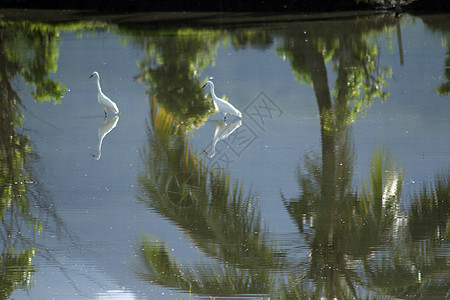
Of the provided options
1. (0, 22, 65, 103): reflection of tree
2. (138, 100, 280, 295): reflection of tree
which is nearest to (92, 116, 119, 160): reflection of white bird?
(138, 100, 280, 295): reflection of tree

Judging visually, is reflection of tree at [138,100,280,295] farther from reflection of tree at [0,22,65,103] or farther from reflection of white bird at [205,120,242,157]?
reflection of tree at [0,22,65,103]

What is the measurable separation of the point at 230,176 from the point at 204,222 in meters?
0.98

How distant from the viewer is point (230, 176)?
18.3 ft

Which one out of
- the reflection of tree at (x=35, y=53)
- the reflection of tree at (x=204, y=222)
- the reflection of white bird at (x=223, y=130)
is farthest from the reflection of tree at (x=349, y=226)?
the reflection of tree at (x=35, y=53)

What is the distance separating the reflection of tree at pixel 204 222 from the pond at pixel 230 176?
0.02 meters

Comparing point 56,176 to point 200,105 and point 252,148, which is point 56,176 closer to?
point 252,148

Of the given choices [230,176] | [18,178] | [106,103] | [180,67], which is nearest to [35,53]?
[180,67]

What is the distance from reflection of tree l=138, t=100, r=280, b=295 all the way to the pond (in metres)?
0.02

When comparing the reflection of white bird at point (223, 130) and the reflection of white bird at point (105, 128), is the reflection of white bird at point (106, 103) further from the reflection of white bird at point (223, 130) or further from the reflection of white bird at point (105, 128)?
the reflection of white bird at point (223, 130)

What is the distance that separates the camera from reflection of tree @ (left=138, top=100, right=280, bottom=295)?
3873 millimetres

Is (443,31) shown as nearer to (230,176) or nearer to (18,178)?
(230,176)

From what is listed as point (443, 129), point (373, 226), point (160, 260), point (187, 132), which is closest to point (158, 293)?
point (160, 260)

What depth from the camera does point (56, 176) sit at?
5.68m

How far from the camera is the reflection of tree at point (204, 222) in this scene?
3873 millimetres
